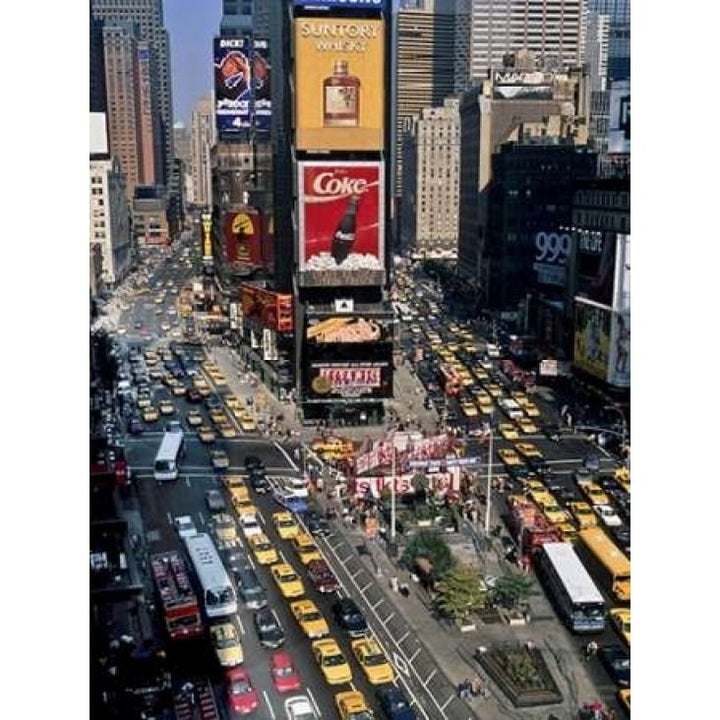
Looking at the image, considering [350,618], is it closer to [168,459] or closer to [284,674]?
[284,674]

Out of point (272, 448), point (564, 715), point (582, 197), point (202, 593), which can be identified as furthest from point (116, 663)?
point (582, 197)

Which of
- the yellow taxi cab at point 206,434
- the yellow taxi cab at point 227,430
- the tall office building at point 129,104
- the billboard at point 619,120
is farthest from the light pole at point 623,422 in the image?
the tall office building at point 129,104

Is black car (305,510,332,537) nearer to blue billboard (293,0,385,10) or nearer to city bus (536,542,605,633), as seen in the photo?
city bus (536,542,605,633)

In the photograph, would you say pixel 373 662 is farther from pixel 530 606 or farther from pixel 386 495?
pixel 386 495

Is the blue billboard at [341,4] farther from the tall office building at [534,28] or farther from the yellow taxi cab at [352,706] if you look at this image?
the tall office building at [534,28]

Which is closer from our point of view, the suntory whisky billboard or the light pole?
the light pole

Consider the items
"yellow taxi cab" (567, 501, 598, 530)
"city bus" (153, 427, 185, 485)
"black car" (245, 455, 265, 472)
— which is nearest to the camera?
"yellow taxi cab" (567, 501, 598, 530)

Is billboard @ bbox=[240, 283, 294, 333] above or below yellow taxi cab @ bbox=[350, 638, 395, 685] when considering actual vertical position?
above

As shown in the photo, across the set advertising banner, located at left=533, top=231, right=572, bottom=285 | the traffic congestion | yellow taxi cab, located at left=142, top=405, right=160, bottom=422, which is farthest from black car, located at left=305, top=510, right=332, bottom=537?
advertising banner, located at left=533, top=231, right=572, bottom=285
